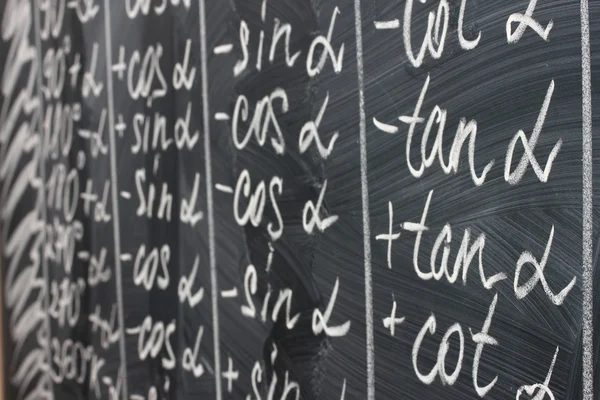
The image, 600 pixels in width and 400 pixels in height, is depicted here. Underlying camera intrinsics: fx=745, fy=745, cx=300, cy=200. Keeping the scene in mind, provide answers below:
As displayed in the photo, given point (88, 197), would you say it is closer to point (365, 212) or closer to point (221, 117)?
point (221, 117)

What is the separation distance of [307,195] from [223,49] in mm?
184

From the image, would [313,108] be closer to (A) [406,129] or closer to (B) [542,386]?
(A) [406,129]

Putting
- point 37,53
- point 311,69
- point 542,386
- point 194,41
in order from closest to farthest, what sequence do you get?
point 542,386 → point 311,69 → point 194,41 → point 37,53

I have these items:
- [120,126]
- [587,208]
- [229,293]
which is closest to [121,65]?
[120,126]

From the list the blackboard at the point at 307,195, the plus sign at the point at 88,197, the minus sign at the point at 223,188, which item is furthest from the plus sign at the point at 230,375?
the plus sign at the point at 88,197

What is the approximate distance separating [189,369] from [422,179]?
38 centimetres

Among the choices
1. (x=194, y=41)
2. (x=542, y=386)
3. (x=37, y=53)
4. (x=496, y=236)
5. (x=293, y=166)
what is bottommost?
(x=542, y=386)

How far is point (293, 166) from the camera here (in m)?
0.70

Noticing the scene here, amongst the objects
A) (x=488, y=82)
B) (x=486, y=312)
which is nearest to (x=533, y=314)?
(x=486, y=312)

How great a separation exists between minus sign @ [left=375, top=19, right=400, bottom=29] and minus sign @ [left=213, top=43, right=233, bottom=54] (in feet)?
0.63

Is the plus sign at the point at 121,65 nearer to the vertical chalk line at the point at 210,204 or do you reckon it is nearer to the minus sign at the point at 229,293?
the vertical chalk line at the point at 210,204

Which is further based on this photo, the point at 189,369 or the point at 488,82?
the point at 189,369

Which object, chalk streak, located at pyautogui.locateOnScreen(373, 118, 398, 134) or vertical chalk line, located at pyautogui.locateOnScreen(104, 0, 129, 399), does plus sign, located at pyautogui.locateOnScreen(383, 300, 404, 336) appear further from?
vertical chalk line, located at pyautogui.locateOnScreen(104, 0, 129, 399)

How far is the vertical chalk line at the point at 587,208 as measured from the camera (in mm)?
493
